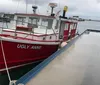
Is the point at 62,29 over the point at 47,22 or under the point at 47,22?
under

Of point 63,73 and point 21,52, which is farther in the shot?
point 21,52

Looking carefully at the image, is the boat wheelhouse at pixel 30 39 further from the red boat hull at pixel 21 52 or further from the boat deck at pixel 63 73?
the boat deck at pixel 63 73

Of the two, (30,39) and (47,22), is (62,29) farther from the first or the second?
(30,39)

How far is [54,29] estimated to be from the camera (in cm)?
1273

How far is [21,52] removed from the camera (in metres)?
10.2

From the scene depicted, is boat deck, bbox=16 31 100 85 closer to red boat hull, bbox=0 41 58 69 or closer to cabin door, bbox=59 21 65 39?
red boat hull, bbox=0 41 58 69

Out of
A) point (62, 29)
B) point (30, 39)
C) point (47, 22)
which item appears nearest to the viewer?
point (30, 39)

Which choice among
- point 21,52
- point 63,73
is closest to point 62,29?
point 21,52

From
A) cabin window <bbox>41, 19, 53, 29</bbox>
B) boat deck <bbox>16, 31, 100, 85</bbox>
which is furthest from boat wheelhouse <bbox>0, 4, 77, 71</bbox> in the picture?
boat deck <bbox>16, 31, 100, 85</bbox>

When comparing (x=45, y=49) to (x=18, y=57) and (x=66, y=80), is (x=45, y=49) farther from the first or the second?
(x=66, y=80)

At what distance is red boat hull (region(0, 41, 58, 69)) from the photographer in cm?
957

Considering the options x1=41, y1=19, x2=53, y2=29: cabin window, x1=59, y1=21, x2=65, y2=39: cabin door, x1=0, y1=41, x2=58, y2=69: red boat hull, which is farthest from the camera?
x1=59, y1=21, x2=65, y2=39: cabin door

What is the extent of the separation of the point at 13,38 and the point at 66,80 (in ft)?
15.3

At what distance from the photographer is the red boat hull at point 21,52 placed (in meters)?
9.57
